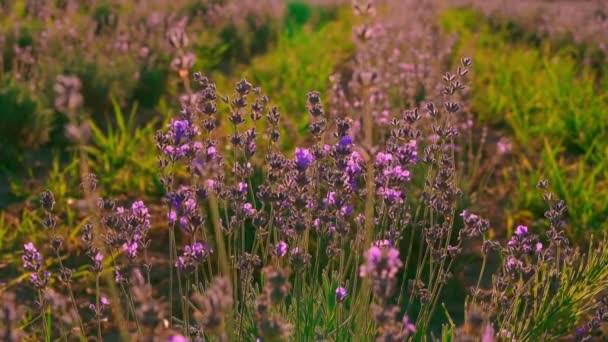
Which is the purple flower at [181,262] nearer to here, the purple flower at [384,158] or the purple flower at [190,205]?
the purple flower at [190,205]

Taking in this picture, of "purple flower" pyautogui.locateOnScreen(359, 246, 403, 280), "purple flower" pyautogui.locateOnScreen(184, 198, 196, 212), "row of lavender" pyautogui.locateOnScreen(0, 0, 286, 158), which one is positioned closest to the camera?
"purple flower" pyautogui.locateOnScreen(359, 246, 403, 280)

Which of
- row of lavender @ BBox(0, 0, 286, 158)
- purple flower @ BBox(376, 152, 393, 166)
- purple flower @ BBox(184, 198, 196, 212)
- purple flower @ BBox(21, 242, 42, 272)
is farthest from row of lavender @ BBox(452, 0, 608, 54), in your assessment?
purple flower @ BBox(21, 242, 42, 272)

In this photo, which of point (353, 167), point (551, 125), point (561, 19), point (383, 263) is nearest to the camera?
point (383, 263)

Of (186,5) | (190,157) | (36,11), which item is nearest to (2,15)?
(36,11)

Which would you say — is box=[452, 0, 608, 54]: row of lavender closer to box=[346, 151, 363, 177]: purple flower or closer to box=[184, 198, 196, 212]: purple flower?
box=[346, 151, 363, 177]: purple flower

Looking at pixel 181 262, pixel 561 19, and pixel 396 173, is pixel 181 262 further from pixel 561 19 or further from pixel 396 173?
pixel 561 19

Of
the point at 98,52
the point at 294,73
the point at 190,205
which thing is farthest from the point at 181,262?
the point at 98,52

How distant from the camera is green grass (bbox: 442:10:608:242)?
3939mm

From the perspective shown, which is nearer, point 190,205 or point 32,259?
point 32,259

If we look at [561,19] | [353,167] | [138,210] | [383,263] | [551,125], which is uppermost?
[383,263]

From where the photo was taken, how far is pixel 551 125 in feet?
16.9

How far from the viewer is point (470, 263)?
353cm

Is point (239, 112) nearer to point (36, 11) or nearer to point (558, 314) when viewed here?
point (558, 314)

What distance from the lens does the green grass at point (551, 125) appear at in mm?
3939
